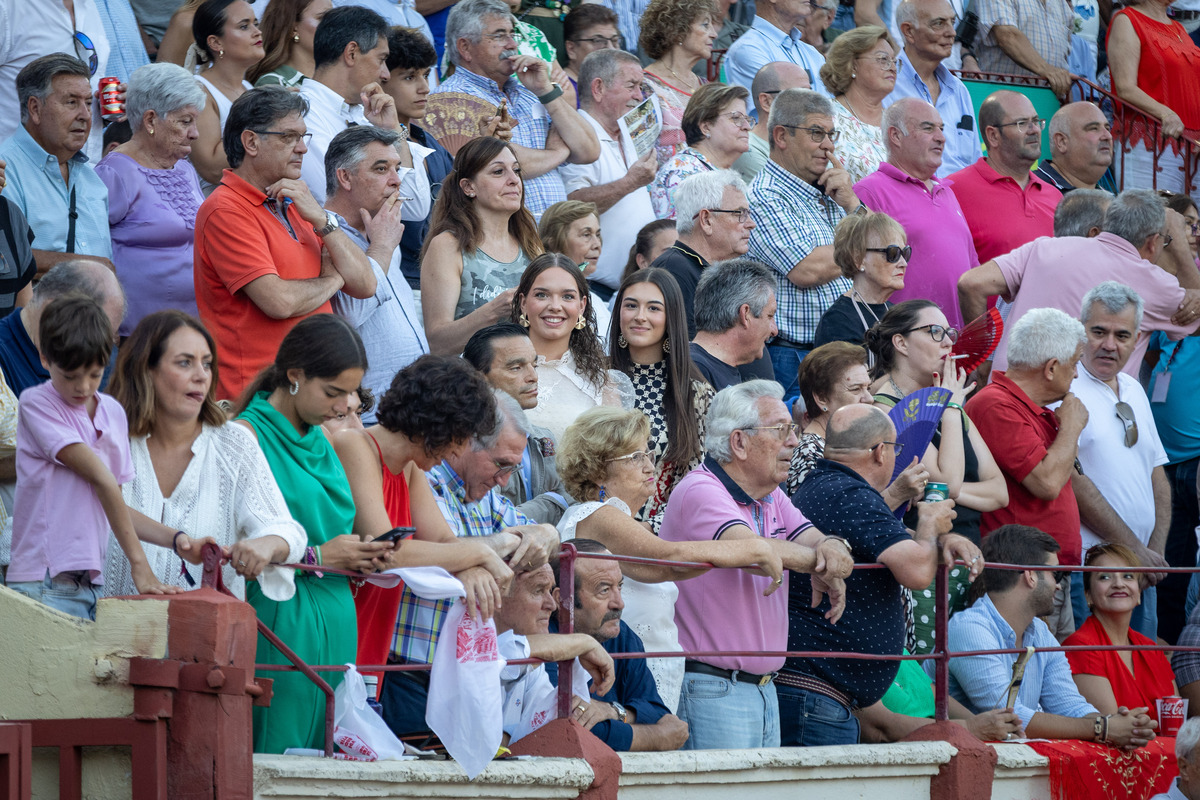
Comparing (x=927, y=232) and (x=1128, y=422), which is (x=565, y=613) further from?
(x=927, y=232)

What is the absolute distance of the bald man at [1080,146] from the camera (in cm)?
1080

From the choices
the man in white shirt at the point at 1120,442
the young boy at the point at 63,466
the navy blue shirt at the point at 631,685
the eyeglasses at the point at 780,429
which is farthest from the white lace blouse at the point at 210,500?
the man in white shirt at the point at 1120,442

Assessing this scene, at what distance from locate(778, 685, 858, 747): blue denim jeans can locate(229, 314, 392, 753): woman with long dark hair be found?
1.86 meters

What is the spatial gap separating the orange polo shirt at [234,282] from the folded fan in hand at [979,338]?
11.0ft

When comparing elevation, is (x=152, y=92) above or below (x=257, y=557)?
above

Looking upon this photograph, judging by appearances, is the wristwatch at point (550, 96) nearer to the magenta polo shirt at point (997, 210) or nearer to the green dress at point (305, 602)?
the magenta polo shirt at point (997, 210)

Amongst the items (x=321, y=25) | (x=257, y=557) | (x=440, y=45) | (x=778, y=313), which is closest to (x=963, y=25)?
(x=440, y=45)

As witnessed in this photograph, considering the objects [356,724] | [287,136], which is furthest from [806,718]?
[287,136]

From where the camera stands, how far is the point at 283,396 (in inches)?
186

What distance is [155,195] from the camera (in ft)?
22.1

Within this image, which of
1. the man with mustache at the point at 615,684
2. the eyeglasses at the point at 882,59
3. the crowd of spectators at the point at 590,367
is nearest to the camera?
the crowd of spectators at the point at 590,367

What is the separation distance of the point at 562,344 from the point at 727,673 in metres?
1.76

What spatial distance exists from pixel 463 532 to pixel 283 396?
0.78 m

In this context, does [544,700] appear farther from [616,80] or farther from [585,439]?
[616,80]
